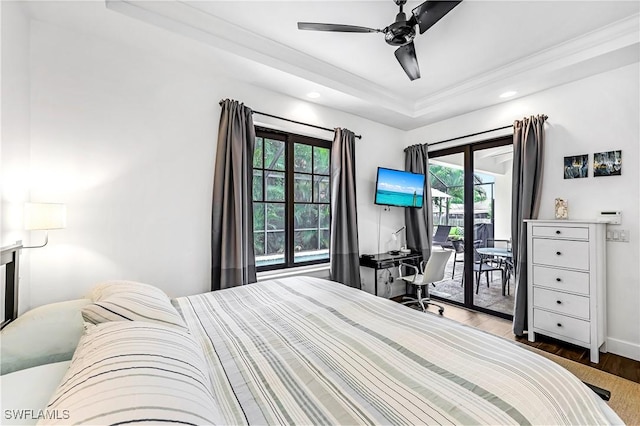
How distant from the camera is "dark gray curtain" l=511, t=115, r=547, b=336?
9.95 ft

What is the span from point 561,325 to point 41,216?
13.7 ft

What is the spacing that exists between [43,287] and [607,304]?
15.5ft

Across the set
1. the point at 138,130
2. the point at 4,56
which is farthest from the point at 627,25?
the point at 4,56

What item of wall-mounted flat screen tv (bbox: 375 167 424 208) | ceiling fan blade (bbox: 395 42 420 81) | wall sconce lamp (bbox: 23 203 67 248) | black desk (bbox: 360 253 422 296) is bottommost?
black desk (bbox: 360 253 422 296)

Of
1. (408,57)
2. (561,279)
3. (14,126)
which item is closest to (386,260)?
(561,279)

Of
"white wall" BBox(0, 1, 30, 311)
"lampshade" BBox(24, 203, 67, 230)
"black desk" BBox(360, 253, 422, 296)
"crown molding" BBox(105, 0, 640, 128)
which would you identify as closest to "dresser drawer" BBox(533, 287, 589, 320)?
"black desk" BBox(360, 253, 422, 296)

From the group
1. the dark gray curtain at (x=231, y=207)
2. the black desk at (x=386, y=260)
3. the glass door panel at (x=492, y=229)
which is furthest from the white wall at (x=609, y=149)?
the dark gray curtain at (x=231, y=207)

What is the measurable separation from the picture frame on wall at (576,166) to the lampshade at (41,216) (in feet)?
14.2

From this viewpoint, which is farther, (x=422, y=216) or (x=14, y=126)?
(x=422, y=216)

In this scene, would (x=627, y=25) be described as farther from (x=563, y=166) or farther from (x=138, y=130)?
(x=138, y=130)

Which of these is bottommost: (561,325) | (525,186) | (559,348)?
(559,348)

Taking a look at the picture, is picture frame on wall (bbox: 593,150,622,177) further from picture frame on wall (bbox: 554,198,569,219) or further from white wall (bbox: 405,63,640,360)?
picture frame on wall (bbox: 554,198,569,219)

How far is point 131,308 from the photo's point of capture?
1235 millimetres

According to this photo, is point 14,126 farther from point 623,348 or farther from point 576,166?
point 623,348
